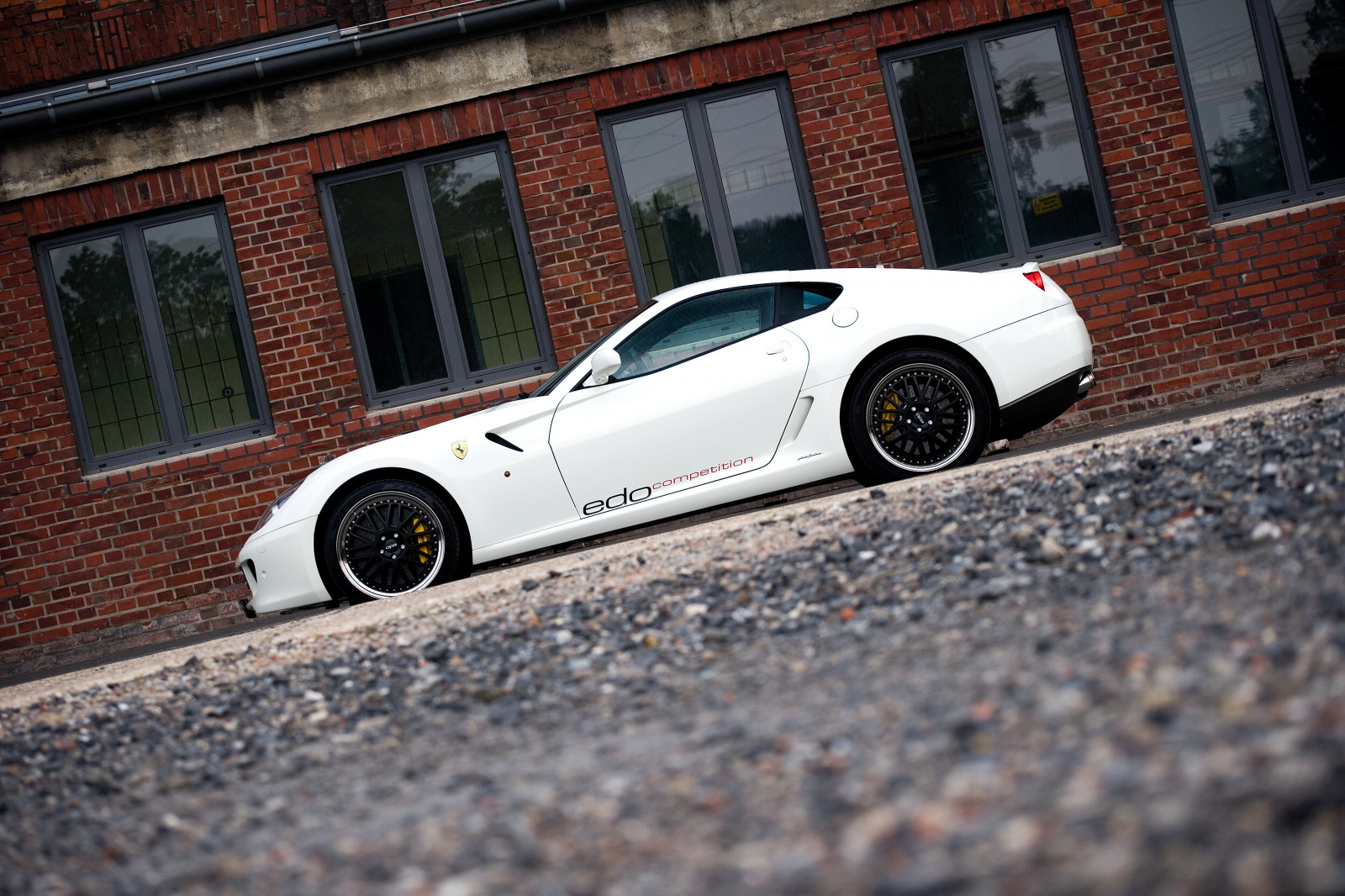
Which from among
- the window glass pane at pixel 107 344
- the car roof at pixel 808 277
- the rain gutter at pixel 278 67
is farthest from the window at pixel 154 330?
the car roof at pixel 808 277

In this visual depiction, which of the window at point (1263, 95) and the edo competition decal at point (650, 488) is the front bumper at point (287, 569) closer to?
the edo competition decal at point (650, 488)

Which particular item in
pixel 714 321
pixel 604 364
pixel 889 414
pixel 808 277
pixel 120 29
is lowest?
pixel 889 414

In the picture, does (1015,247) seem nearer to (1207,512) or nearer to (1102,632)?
(1207,512)

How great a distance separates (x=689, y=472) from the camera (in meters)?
5.89

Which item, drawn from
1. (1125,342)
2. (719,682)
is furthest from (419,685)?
(1125,342)

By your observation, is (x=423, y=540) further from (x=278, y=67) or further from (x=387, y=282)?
(x=278, y=67)

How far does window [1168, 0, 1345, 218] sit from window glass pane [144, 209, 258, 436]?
7872 millimetres

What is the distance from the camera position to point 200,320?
9070 mm

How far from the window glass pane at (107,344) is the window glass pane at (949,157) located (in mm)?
6414

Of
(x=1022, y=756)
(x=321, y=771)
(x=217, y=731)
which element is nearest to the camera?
(x=1022, y=756)

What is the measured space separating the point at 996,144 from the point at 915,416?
405 centimetres

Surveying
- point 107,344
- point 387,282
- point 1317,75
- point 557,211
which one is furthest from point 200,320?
point 1317,75

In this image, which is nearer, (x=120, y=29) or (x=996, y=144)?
(x=996, y=144)

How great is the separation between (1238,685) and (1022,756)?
0.48 metres
